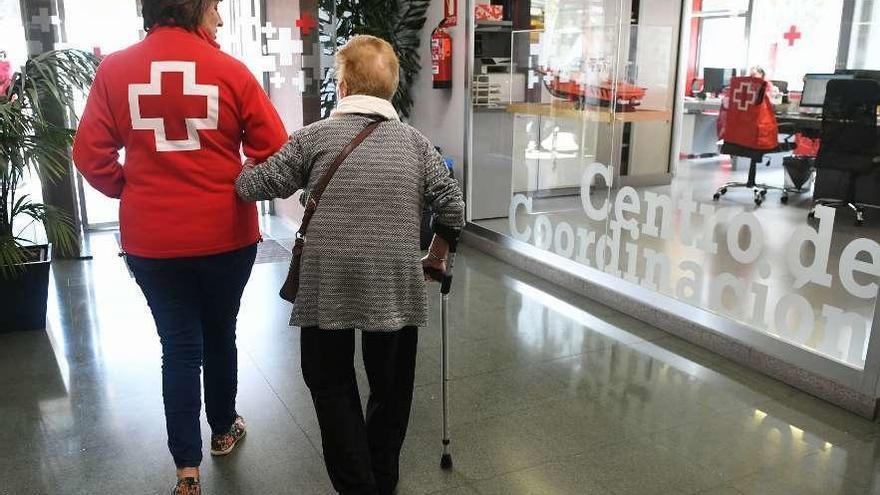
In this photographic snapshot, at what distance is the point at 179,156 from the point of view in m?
1.93

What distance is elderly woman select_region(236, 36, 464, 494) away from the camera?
1.80 m

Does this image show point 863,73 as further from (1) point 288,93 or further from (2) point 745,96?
(1) point 288,93

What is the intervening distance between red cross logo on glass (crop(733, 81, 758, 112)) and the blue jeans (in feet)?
7.98

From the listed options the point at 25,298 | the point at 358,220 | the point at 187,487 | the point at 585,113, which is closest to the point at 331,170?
the point at 358,220

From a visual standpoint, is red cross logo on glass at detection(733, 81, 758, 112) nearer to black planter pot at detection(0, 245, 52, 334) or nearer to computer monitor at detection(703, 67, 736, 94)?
computer monitor at detection(703, 67, 736, 94)

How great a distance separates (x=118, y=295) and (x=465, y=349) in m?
2.27

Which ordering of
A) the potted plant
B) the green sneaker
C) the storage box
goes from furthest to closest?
the storage box
the potted plant
the green sneaker

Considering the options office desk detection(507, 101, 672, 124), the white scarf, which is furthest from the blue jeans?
office desk detection(507, 101, 672, 124)

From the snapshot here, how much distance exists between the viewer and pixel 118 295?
4316mm

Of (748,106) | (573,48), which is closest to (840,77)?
(748,106)

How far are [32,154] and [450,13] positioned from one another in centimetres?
327

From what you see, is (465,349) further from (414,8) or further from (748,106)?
(414,8)

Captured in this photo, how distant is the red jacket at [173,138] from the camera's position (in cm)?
189

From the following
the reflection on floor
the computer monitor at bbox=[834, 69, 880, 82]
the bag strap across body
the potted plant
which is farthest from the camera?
the potted plant
